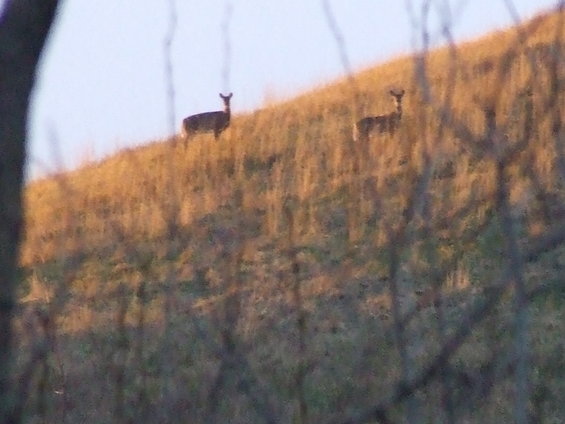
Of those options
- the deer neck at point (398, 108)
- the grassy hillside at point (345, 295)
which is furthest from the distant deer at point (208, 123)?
the grassy hillside at point (345, 295)

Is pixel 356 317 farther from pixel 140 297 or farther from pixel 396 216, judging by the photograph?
pixel 396 216

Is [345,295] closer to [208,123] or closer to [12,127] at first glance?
[12,127]

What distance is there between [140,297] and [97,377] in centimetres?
62

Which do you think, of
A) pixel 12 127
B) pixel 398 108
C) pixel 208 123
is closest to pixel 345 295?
pixel 12 127

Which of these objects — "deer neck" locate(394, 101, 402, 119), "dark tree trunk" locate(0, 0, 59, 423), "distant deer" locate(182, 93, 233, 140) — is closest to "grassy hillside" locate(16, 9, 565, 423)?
"dark tree trunk" locate(0, 0, 59, 423)

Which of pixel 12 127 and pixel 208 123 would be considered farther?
pixel 208 123

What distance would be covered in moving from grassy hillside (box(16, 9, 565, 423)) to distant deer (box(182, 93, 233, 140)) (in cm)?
442

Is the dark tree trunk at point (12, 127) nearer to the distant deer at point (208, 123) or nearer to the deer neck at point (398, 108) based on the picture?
the deer neck at point (398, 108)

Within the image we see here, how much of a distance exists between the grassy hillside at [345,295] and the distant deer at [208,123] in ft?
14.5

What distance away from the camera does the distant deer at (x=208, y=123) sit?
16.0m

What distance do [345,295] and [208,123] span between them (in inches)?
522

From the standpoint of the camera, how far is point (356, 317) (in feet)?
9.52

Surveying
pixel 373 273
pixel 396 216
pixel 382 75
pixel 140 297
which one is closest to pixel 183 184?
pixel 396 216

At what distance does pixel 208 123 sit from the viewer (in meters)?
16.2
